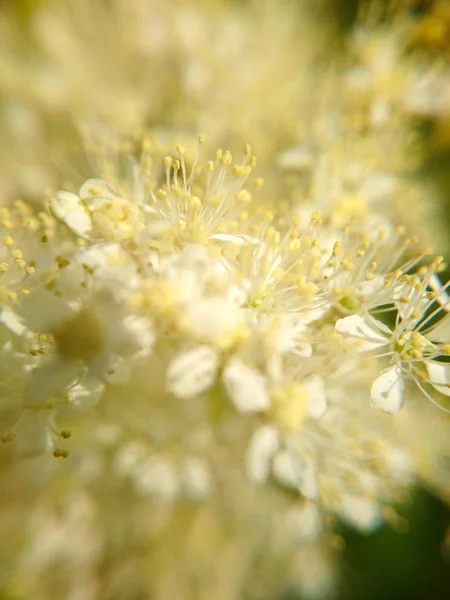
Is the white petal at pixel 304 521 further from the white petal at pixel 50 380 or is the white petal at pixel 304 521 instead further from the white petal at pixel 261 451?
the white petal at pixel 50 380

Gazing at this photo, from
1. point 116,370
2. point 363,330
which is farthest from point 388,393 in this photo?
point 116,370

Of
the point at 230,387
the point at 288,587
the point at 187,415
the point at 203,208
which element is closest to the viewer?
the point at 230,387

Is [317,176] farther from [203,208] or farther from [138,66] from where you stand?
[138,66]

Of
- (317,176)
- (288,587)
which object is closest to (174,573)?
(288,587)

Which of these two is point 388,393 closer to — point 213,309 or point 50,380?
point 213,309

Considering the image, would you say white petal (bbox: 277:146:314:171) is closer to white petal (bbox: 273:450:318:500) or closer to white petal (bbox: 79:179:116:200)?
white petal (bbox: 79:179:116:200)

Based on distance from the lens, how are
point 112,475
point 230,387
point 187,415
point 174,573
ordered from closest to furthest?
point 230,387 → point 187,415 → point 112,475 → point 174,573

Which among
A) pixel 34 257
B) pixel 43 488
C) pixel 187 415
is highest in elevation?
pixel 34 257
